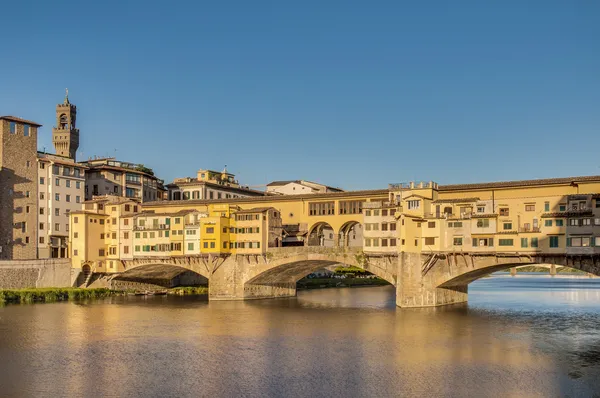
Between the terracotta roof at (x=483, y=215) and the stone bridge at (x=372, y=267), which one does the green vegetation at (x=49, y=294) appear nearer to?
the stone bridge at (x=372, y=267)

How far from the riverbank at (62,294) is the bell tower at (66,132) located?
4281 centimetres

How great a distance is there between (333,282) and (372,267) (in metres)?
42.3

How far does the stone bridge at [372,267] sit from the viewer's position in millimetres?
64750

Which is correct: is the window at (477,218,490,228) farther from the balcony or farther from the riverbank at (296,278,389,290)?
the riverbank at (296,278,389,290)

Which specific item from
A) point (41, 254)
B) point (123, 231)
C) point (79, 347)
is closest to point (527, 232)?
point (79, 347)

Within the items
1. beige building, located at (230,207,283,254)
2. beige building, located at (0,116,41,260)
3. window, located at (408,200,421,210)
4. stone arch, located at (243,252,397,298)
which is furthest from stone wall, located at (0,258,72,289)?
window, located at (408,200,421,210)

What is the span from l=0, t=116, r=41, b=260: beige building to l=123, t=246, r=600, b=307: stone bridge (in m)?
14.4

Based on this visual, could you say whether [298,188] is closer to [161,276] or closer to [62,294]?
[161,276]

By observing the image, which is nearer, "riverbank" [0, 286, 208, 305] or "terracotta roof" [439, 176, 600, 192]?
"terracotta roof" [439, 176, 600, 192]

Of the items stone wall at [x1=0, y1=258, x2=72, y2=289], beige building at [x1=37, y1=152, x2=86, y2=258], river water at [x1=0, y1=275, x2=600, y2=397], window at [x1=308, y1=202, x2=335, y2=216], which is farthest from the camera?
beige building at [x1=37, y1=152, x2=86, y2=258]

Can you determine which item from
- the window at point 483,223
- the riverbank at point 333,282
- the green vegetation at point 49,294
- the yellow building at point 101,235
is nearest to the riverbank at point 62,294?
the green vegetation at point 49,294

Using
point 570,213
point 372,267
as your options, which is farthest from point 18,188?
point 570,213

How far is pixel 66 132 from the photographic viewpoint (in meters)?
124

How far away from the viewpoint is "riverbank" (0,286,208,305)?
77.2m
